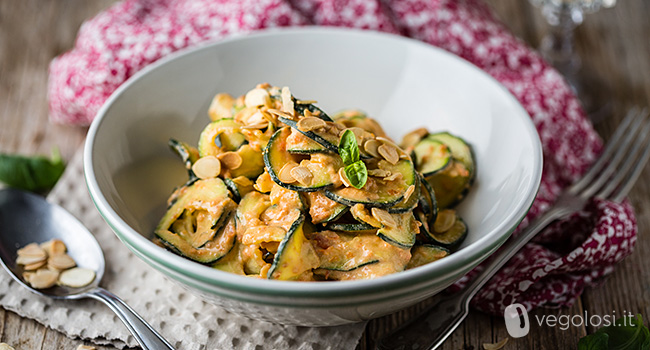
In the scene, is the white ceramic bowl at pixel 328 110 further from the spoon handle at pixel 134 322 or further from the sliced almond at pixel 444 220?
the spoon handle at pixel 134 322

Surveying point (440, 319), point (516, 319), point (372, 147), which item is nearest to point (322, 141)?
point (372, 147)

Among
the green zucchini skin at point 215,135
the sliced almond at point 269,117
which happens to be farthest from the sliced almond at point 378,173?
the green zucchini skin at point 215,135

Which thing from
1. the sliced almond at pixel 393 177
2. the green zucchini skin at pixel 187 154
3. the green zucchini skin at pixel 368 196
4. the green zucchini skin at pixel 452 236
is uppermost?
the sliced almond at pixel 393 177

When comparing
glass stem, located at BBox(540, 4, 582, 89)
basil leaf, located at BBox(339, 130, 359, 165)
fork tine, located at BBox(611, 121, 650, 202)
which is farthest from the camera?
glass stem, located at BBox(540, 4, 582, 89)

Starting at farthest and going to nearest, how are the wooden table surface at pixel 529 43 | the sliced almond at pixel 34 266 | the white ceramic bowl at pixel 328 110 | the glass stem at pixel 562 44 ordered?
1. the glass stem at pixel 562 44
2. the sliced almond at pixel 34 266
3. the wooden table surface at pixel 529 43
4. the white ceramic bowl at pixel 328 110

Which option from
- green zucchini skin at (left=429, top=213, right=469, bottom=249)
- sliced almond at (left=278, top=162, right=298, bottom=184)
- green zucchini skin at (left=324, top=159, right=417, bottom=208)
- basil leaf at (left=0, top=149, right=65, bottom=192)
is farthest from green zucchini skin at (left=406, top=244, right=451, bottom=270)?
basil leaf at (left=0, top=149, right=65, bottom=192)

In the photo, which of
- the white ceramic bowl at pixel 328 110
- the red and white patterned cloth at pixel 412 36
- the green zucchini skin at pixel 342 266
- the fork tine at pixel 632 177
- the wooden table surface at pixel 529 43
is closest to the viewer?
the white ceramic bowl at pixel 328 110

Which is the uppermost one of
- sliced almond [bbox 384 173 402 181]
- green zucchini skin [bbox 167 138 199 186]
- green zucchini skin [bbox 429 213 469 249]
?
sliced almond [bbox 384 173 402 181]

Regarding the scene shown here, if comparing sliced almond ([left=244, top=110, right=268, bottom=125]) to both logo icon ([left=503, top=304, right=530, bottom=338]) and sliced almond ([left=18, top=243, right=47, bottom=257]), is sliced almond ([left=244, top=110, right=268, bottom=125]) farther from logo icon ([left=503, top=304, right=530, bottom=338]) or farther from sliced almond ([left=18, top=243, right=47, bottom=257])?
logo icon ([left=503, top=304, right=530, bottom=338])
